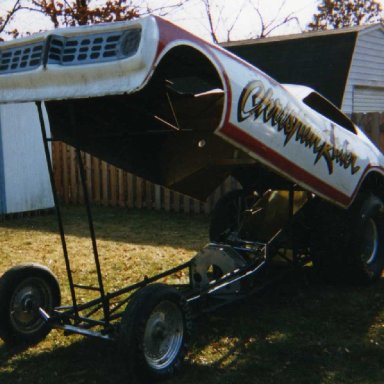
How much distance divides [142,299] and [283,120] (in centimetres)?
173

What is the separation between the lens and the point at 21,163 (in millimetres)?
11836

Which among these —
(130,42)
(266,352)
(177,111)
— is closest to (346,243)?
(266,352)

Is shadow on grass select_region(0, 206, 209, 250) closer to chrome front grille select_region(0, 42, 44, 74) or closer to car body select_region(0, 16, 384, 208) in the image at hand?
car body select_region(0, 16, 384, 208)

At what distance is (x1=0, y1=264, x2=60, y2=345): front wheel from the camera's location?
4.34m

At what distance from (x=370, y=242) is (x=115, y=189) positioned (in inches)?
309

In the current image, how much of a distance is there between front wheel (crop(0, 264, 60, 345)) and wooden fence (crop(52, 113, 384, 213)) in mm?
6690

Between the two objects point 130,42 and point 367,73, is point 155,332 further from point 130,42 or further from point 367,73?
point 367,73

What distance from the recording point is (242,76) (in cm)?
385

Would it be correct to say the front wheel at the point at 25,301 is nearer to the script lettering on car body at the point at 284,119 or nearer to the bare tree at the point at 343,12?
the script lettering on car body at the point at 284,119

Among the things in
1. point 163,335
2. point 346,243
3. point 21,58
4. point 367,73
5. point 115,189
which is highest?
point 21,58

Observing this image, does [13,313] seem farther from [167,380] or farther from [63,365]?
[167,380]

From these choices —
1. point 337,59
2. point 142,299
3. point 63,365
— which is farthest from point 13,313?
point 337,59

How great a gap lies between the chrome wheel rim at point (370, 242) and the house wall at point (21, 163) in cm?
799

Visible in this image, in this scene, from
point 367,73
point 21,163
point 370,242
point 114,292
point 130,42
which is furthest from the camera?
point 367,73
